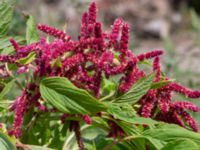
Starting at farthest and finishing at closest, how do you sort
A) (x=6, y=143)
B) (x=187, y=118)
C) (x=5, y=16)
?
(x=5, y=16) < (x=187, y=118) < (x=6, y=143)

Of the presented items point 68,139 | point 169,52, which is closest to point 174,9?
point 169,52

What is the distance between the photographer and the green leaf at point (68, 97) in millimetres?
997

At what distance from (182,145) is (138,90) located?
124mm

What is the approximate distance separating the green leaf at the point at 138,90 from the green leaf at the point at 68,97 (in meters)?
0.08

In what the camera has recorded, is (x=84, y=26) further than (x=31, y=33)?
No

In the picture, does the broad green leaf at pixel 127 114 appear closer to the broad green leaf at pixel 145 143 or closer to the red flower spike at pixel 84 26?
the broad green leaf at pixel 145 143

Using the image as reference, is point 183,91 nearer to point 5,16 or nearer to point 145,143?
point 145,143

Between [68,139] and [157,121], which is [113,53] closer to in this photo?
[157,121]

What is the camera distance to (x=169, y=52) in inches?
128

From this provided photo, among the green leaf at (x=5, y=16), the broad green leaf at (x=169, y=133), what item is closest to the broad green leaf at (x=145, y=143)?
the broad green leaf at (x=169, y=133)

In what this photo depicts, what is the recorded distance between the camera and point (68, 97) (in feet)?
→ 3.33

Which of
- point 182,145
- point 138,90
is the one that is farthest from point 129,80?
point 182,145

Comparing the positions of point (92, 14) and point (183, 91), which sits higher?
point (92, 14)

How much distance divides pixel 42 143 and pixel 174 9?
8199 millimetres
